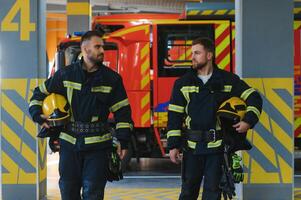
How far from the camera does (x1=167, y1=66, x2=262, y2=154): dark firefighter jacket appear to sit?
484 centimetres

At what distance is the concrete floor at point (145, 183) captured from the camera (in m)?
7.36

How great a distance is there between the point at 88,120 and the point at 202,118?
39.4 inches

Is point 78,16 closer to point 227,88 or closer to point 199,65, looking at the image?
point 199,65

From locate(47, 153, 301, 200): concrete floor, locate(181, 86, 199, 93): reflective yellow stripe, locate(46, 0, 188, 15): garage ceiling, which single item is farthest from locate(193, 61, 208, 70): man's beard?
locate(46, 0, 188, 15): garage ceiling

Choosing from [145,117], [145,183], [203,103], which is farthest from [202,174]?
[145,117]

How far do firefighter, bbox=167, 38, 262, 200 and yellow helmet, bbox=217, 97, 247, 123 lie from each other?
0.13ft

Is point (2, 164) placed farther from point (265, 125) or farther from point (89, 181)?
point (265, 125)

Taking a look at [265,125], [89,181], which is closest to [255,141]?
[265,125]

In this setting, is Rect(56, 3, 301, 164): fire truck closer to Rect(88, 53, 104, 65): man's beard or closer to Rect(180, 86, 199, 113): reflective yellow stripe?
Rect(180, 86, 199, 113): reflective yellow stripe

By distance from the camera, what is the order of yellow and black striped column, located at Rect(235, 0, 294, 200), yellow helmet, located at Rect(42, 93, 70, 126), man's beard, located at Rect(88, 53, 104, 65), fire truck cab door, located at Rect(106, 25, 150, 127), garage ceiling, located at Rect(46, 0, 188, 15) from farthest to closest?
garage ceiling, located at Rect(46, 0, 188, 15), fire truck cab door, located at Rect(106, 25, 150, 127), yellow and black striped column, located at Rect(235, 0, 294, 200), man's beard, located at Rect(88, 53, 104, 65), yellow helmet, located at Rect(42, 93, 70, 126)

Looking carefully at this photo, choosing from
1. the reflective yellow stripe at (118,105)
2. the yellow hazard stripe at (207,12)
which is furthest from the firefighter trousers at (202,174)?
the yellow hazard stripe at (207,12)

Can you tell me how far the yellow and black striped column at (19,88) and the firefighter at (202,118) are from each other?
94.9 inches

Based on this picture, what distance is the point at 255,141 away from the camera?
6602 millimetres

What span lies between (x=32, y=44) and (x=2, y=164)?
1.51 m
